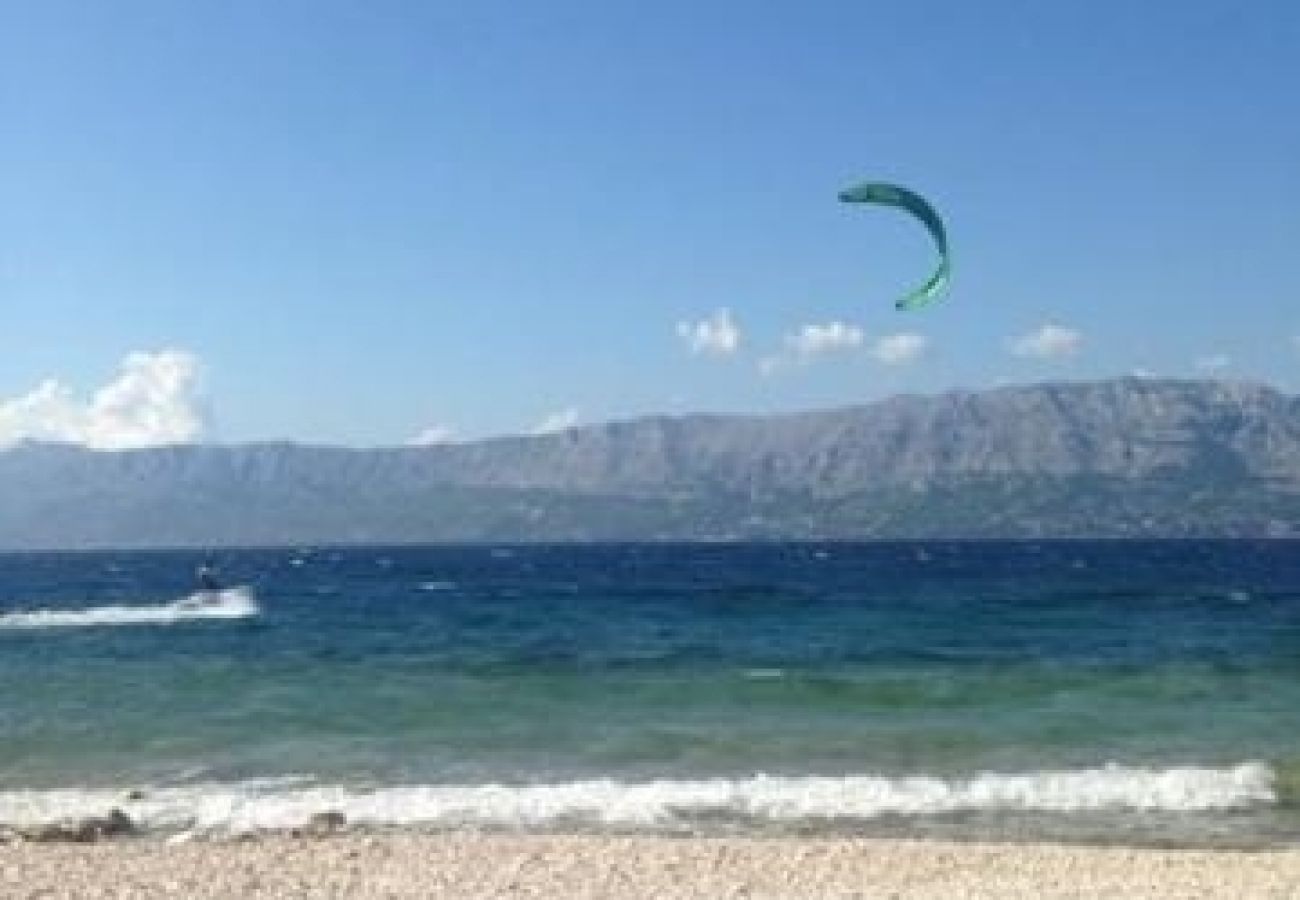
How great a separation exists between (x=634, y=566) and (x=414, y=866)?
130426mm

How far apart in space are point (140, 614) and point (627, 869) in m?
65.3

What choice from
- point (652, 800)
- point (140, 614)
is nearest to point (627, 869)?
point (652, 800)

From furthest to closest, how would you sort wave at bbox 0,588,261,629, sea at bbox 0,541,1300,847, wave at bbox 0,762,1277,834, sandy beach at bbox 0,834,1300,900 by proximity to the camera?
1. wave at bbox 0,588,261,629
2. sea at bbox 0,541,1300,847
3. wave at bbox 0,762,1277,834
4. sandy beach at bbox 0,834,1300,900

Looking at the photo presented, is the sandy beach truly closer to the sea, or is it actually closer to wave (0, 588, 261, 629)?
the sea

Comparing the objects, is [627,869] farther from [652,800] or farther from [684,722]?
[684,722]

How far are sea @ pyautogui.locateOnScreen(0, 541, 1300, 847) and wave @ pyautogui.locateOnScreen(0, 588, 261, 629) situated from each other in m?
3.44

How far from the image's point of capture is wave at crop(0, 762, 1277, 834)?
77.5 ft

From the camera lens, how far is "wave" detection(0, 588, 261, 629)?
74.8 m

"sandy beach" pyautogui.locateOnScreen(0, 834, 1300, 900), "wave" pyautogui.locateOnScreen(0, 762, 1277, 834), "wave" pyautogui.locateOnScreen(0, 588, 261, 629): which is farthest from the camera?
"wave" pyautogui.locateOnScreen(0, 588, 261, 629)

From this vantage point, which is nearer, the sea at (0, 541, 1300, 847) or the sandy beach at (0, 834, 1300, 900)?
the sandy beach at (0, 834, 1300, 900)

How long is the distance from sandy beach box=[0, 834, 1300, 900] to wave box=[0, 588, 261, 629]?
177ft

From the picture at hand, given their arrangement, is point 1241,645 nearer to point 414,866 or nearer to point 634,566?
point 414,866

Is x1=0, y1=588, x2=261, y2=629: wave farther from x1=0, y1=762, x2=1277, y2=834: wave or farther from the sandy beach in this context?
the sandy beach

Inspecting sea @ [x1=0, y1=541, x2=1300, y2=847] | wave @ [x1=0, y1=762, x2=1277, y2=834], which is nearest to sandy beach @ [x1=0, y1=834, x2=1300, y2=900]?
sea @ [x1=0, y1=541, x2=1300, y2=847]
